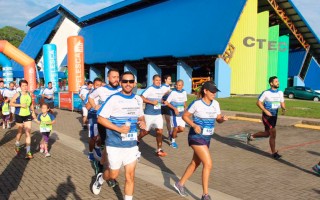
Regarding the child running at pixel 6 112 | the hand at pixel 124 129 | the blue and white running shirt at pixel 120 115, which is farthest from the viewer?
the child running at pixel 6 112

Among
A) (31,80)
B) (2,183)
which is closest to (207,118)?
(2,183)

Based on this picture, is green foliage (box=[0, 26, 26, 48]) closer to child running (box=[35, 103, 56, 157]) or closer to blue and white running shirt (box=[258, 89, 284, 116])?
child running (box=[35, 103, 56, 157])

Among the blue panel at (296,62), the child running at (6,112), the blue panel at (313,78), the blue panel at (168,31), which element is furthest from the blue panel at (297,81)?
the child running at (6,112)

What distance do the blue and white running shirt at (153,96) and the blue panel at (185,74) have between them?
2206cm

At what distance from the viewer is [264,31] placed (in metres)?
32.3

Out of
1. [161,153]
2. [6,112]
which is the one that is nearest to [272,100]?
[161,153]

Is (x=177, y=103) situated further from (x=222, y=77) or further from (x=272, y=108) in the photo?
(x=222, y=77)

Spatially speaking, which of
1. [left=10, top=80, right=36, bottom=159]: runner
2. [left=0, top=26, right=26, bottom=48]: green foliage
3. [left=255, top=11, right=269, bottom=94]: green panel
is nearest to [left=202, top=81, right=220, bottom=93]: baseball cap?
[left=10, top=80, right=36, bottom=159]: runner

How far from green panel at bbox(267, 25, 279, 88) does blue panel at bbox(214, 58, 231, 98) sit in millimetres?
7229

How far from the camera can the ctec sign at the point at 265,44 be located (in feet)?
101

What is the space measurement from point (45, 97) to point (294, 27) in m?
29.7

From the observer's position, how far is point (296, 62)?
37.8 m

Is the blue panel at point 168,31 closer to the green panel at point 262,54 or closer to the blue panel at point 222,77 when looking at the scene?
the blue panel at point 222,77

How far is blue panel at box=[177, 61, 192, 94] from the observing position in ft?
101
